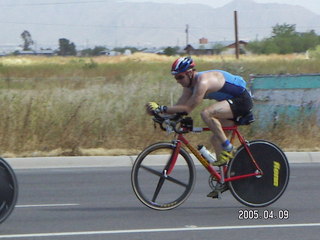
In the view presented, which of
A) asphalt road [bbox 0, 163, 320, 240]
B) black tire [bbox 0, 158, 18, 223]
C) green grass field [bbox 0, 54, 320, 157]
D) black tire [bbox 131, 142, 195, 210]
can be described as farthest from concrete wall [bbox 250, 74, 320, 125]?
black tire [bbox 0, 158, 18, 223]

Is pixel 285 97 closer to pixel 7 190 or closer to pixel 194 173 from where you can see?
pixel 194 173

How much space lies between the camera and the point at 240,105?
8242 mm

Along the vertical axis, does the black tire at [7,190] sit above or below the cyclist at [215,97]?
below

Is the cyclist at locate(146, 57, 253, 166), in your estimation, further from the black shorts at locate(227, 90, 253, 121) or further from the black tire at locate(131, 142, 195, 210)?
the black tire at locate(131, 142, 195, 210)

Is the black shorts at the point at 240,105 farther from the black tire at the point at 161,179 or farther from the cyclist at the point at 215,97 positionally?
the black tire at the point at 161,179

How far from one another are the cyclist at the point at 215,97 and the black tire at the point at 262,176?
0.65 feet

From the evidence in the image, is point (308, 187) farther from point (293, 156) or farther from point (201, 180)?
point (293, 156)

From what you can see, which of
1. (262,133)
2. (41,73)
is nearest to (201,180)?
(262,133)

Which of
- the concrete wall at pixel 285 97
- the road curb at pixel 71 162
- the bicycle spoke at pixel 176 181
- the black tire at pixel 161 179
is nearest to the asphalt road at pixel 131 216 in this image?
the black tire at pixel 161 179

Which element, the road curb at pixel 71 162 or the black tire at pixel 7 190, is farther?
the road curb at pixel 71 162

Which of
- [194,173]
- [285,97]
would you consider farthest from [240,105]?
[285,97]

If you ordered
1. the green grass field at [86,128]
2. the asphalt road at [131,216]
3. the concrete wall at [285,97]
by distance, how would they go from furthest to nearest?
1. the concrete wall at [285,97]
2. the green grass field at [86,128]
3. the asphalt road at [131,216]

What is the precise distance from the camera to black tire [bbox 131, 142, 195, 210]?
27.1 feet

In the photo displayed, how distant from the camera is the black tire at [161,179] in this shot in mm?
A: 8250
